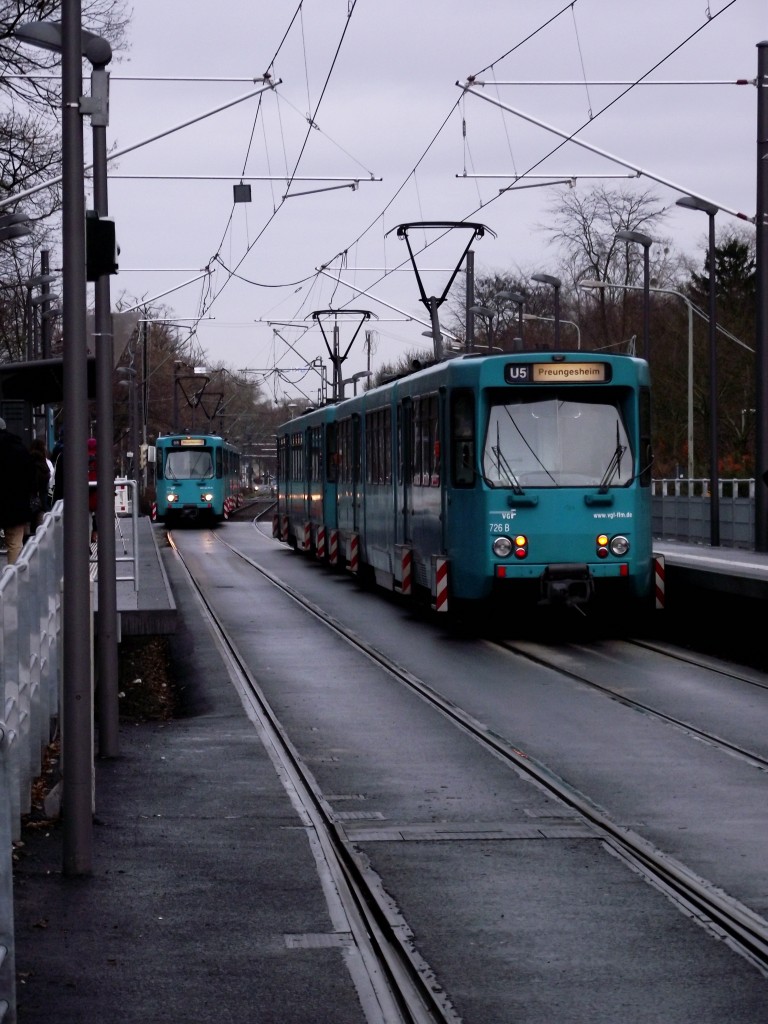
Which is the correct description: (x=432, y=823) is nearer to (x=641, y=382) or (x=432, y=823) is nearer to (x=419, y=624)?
(x=641, y=382)

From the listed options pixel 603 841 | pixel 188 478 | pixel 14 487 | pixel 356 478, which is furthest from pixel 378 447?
pixel 188 478

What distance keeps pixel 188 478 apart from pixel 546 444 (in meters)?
37.9

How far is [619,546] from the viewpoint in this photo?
1891cm

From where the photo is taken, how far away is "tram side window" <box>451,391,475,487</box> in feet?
62.0

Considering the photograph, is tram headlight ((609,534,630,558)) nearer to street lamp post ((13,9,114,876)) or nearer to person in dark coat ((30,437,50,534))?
person in dark coat ((30,437,50,534))

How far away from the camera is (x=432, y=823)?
9.02 metres

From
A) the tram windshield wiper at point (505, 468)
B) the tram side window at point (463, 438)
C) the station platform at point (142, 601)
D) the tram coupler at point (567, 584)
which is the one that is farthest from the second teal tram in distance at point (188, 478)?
the tram coupler at point (567, 584)

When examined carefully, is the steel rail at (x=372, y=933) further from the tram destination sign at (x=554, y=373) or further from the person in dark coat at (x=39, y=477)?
the person in dark coat at (x=39, y=477)

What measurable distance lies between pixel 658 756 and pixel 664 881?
3.56 metres

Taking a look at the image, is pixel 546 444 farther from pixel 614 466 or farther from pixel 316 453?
pixel 316 453

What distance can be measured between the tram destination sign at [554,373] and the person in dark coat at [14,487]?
5147 millimetres

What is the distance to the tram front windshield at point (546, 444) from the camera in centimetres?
1880

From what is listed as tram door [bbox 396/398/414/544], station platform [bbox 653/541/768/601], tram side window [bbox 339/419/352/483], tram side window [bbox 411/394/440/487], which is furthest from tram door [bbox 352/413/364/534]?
station platform [bbox 653/541/768/601]

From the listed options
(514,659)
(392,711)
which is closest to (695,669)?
(514,659)
